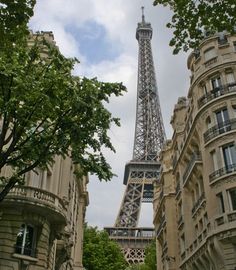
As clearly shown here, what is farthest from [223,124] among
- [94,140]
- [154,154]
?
[154,154]

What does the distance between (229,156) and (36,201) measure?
12913 mm

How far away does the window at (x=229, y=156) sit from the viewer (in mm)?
26656

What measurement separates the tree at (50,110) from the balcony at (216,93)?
49.2 feet

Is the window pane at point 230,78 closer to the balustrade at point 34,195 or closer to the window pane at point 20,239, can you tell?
the balustrade at point 34,195

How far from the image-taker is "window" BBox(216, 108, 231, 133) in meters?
28.0

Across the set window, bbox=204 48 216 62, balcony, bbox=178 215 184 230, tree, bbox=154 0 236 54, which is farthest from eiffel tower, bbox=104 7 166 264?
tree, bbox=154 0 236 54

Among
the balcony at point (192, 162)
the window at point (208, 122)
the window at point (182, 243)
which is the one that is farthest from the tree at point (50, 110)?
the window at point (182, 243)

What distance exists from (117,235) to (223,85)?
66.9 metres

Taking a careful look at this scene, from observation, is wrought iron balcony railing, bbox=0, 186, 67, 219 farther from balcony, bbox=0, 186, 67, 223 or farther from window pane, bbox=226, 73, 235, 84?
window pane, bbox=226, 73, 235, 84

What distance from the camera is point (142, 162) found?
343 feet

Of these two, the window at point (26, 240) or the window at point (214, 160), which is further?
the window at point (214, 160)

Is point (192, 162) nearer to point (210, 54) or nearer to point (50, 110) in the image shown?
point (210, 54)

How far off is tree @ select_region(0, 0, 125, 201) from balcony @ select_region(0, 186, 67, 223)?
683 centimetres

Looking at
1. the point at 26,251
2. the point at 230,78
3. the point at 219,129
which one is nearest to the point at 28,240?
the point at 26,251
